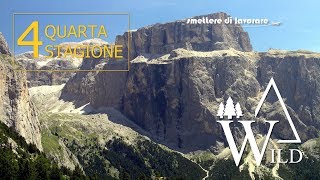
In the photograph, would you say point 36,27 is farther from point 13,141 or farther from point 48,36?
point 13,141

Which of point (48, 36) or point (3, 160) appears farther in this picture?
point (3, 160)

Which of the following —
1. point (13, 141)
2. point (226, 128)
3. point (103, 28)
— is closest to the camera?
point (226, 128)

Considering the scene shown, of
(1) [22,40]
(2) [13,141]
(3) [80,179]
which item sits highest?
(1) [22,40]

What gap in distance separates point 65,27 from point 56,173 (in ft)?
164

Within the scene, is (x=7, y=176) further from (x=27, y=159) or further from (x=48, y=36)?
(x=48, y=36)

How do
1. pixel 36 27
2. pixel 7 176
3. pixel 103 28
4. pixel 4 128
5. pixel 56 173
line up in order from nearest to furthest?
pixel 103 28, pixel 36 27, pixel 7 176, pixel 56 173, pixel 4 128

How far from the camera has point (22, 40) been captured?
14362 centimetres

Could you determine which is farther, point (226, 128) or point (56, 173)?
point (56, 173)

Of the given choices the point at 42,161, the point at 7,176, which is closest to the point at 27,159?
the point at 42,161

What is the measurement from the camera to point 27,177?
15412cm

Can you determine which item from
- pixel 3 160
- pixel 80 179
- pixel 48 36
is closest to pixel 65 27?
pixel 48 36

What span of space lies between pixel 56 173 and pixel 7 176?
16481mm

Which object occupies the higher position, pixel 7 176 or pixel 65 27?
pixel 65 27

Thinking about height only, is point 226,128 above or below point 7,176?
above
